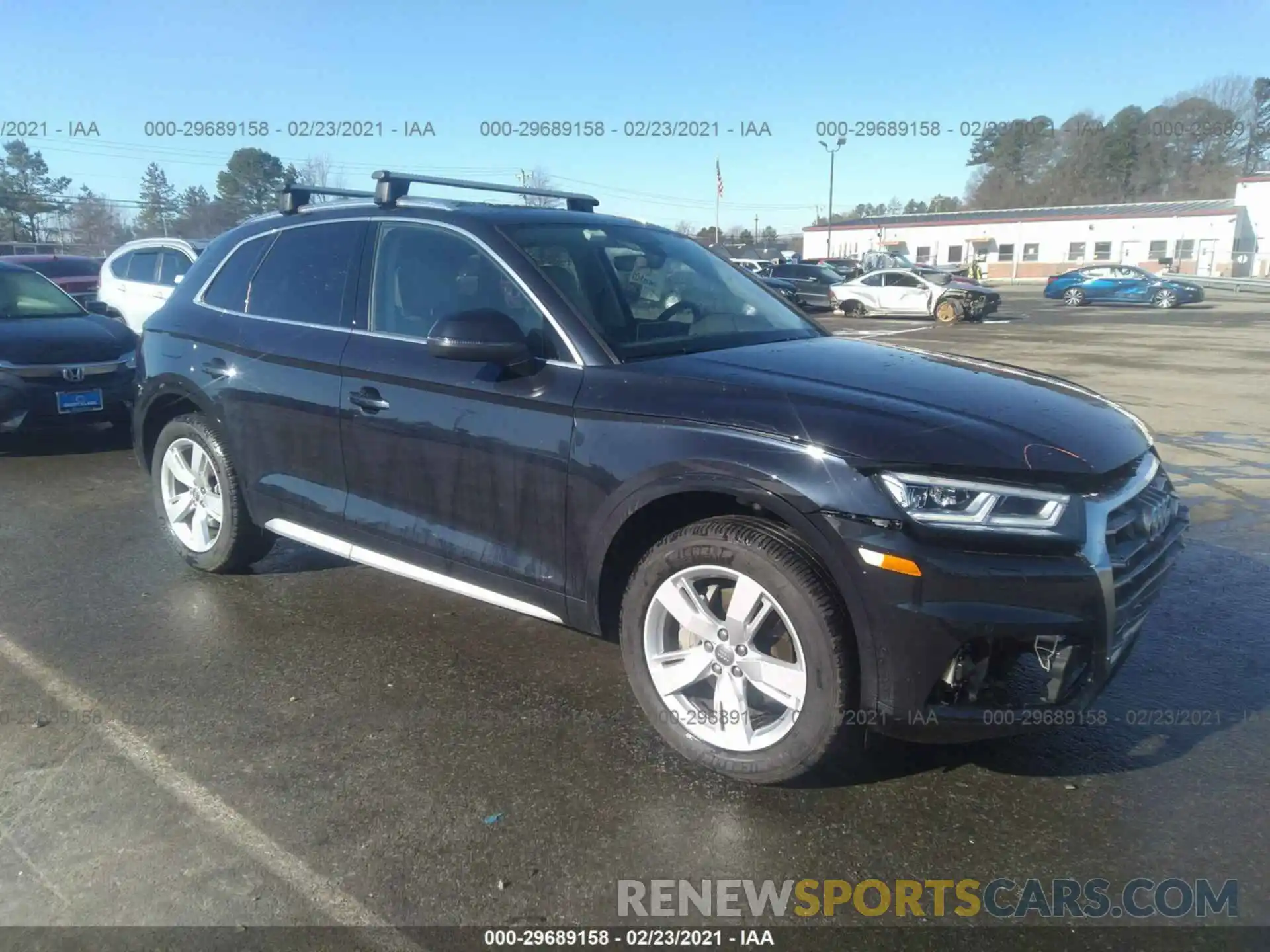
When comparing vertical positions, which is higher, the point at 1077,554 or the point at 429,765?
the point at 1077,554

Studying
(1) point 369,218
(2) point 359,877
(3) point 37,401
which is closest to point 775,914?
(2) point 359,877

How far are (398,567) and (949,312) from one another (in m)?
25.2

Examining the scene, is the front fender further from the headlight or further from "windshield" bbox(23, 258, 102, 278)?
"windshield" bbox(23, 258, 102, 278)

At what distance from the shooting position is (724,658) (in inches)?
123

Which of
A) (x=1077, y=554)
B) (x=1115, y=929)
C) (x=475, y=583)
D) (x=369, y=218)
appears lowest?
(x=1115, y=929)

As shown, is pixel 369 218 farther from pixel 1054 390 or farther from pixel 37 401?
pixel 37 401

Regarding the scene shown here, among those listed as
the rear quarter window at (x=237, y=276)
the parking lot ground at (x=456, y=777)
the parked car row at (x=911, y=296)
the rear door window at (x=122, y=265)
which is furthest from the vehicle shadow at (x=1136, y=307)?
the rear quarter window at (x=237, y=276)

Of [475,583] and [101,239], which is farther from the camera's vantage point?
[101,239]

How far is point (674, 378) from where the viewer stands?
326cm

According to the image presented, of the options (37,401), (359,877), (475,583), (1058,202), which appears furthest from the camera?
(1058,202)

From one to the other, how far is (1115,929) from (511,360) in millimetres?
2466

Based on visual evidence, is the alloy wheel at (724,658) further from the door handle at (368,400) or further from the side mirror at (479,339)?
the door handle at (368,400)

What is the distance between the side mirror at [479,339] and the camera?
338cm

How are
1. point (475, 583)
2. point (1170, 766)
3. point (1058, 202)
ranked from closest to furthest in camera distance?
point (1170, 766), point (475, 583), point (1058, 202)
